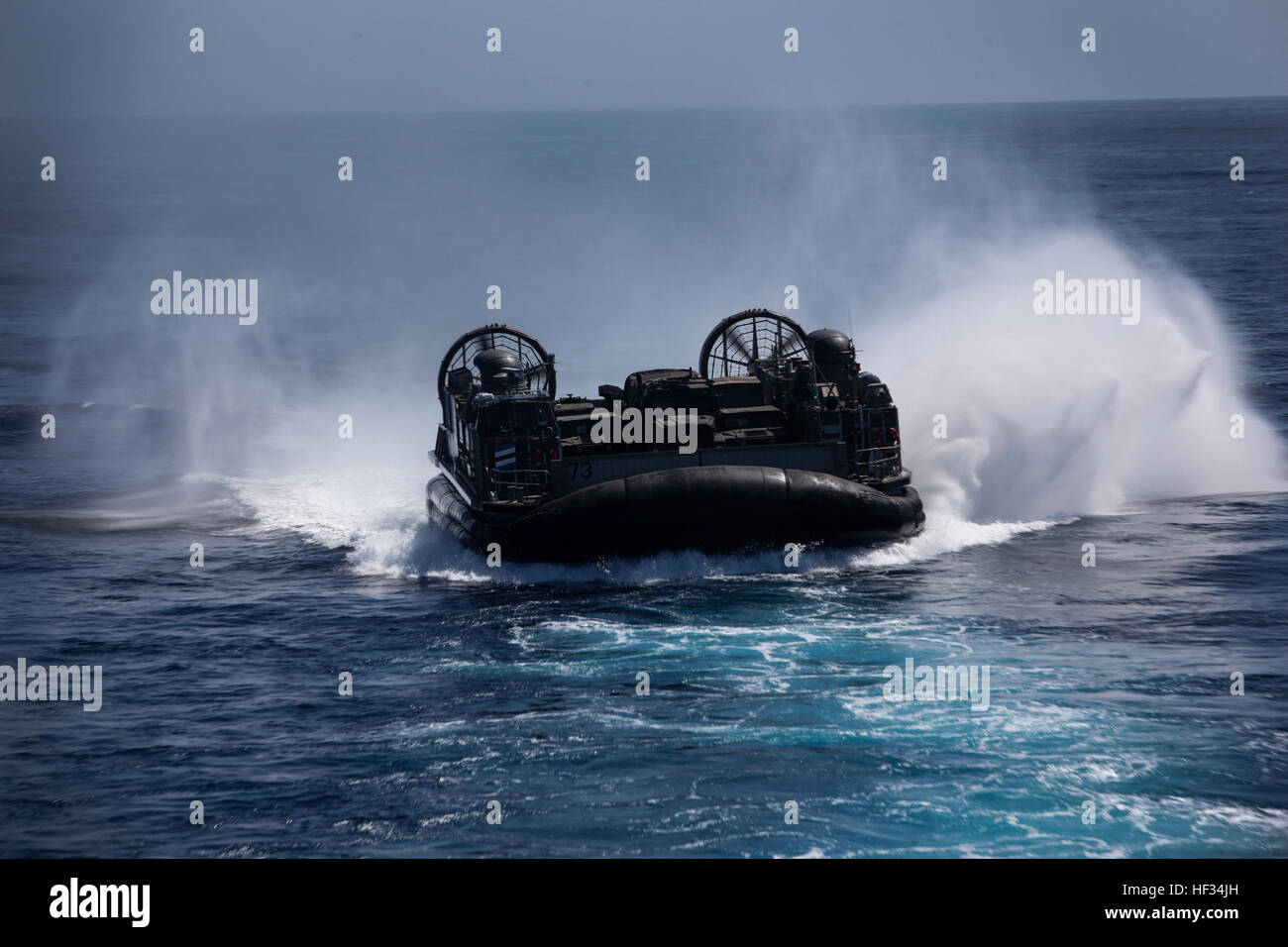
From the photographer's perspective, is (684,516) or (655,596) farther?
(684,516)

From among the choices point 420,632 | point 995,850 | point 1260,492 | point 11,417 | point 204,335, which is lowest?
point 995,850

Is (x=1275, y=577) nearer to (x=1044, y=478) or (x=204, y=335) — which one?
(x=1044, y=478)

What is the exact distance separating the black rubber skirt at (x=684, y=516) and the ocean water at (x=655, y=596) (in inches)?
18.1

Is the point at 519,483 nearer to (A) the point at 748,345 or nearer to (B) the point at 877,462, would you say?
(B) the point at 877,462

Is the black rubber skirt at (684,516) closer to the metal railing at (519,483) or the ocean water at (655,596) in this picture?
the ocean water at (655,596)

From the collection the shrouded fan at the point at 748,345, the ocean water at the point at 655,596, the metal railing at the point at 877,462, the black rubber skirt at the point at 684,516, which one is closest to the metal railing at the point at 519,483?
the black rubber skirt at the point at 684,516

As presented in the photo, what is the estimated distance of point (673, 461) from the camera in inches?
1128

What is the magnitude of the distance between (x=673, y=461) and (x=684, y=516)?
1597mm

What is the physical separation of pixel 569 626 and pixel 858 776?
797cm

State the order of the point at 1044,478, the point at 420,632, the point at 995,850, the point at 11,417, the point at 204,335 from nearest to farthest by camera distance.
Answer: the point at 995,850 → the point at 420,632 → the point at 1044,478 → the point at 11,417 → the point at 204,335

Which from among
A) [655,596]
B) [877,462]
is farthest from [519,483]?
[877,462]

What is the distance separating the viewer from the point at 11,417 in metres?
45.7
